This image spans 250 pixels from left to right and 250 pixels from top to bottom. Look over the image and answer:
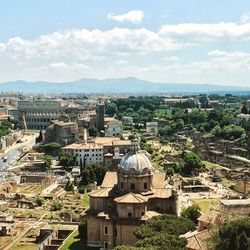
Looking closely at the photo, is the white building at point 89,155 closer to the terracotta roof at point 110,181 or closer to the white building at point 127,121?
the terracotta roof at point 110,181

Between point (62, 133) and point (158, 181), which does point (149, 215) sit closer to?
point (158, 181)

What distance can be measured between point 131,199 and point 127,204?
0.53 metres

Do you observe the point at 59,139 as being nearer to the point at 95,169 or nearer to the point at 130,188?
the point at 95,169

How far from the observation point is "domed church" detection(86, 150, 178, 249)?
129 ft

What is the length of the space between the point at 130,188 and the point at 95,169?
92.7ft

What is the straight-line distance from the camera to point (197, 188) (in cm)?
6650

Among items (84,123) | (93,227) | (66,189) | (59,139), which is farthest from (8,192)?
(84,123)

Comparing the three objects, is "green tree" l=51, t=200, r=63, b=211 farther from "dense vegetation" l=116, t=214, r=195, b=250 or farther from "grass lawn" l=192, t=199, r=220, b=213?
"dense vegetation" l=116, t=214, r=195, b=250

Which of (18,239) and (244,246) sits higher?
(244,246)

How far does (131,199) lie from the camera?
39.3 meters

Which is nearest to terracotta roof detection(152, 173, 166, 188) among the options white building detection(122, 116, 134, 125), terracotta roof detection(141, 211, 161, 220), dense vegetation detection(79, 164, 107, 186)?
terracotta roof detection(141, 211, 161, 220)

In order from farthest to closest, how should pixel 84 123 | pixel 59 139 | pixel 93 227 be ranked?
pixel 84 123 → pixel 59 139 → pixel 93 227

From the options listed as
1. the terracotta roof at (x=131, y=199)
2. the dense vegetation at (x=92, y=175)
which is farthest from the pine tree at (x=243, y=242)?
the dense vegetation at (x=92, y=175)

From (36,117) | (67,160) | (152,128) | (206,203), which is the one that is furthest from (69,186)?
(36,117)
